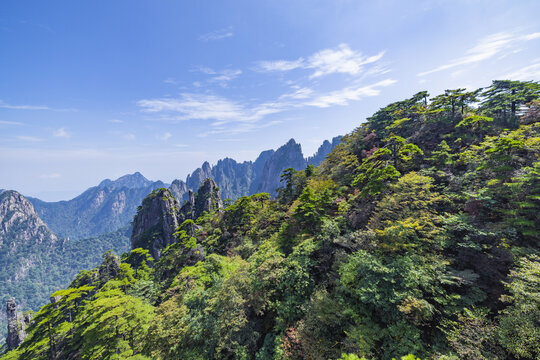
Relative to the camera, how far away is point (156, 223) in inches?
2810

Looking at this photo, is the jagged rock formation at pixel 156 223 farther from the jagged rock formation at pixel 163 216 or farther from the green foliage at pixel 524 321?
the green foliage at pixel 524 321

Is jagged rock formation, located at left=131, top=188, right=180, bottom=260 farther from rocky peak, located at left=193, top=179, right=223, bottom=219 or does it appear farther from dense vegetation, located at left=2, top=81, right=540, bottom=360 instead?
dense vegetation, located at left=2, top=81, right=540, bottom=360

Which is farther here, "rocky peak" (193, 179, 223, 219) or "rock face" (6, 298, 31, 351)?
"rocky peak" (193, 179, 223, 219)

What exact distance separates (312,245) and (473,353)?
391 inches

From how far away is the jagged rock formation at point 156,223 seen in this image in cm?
6425

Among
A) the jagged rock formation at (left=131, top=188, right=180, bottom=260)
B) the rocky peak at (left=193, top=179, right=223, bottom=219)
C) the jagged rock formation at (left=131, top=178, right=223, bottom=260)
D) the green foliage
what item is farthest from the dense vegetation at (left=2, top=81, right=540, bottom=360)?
the rocky peak at (left=193, top=179, right=223, bottom=219)

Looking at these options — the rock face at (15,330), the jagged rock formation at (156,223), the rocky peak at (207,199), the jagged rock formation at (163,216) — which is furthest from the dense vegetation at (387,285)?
the rocky peak at (207,199)

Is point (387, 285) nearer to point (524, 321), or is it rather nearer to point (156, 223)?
point (524, 321)

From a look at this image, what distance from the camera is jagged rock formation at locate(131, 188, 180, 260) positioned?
64250 millimetres

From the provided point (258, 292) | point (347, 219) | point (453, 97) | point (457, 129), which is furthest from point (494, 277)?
point (453, 97)

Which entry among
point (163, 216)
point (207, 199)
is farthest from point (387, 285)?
point (163, 216)

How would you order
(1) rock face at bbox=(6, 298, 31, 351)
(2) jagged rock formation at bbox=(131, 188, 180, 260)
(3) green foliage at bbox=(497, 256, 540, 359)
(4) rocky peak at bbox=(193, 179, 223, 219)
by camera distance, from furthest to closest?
(4) rocky peak at bbox=(193, 179, 223, 219)
(2) jagged rock formation at bbox=(131, 188, 180, 260)
(1) rock face at bbox=(6, 298, 31, 351)
(3) green foliage at bbox=(497, 256, 540, 359)

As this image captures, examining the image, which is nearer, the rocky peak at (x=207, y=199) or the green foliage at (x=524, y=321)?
the green foliage at (x=524, y=321)

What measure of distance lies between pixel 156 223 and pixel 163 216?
6214 mm
